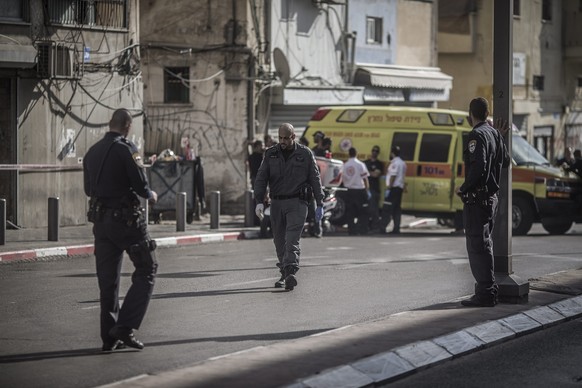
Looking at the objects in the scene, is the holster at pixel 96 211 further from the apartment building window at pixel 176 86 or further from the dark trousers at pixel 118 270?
the apartment building window at pixel 176 86

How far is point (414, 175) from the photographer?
2542cm

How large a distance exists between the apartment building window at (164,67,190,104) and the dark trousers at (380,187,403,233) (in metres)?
6.47

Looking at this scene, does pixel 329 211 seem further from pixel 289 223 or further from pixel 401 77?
pixel 401 77

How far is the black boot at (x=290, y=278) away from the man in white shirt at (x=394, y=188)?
36.8 feet

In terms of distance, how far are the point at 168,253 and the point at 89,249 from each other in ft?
3.89

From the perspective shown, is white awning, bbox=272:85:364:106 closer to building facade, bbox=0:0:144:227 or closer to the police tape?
building facade, bbox=0:0:144:227

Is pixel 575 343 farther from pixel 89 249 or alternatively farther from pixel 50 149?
pixel 50 149

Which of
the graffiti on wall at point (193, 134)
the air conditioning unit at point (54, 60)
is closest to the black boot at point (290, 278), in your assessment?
the air conditioning unit at point (54, 60)

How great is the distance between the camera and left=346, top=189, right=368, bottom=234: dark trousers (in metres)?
24.4

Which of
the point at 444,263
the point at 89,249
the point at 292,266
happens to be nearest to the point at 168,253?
the point at 89,249

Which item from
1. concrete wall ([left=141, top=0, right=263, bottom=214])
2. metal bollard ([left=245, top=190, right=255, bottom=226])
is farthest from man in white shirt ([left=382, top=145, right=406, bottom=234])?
concrete wall ([left=141, top=0, right=263, bottom=214])

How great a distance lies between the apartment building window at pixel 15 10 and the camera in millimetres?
21969

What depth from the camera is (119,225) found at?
9383 millimetres

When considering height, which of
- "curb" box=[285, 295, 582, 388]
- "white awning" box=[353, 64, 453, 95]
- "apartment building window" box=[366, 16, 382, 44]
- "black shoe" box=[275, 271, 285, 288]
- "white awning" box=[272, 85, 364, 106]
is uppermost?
"apartment building window" box=[366, 16, 382, 44]
